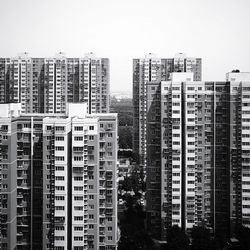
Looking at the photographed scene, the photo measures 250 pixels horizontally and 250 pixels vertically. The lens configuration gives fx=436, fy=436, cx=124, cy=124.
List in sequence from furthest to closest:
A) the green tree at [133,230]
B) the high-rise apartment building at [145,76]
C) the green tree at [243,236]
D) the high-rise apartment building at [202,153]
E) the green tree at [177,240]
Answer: the high-rise apartment building at [145,76] → the high-rise apartment building at [202,153] → the green tree at [133,230] → the green tree at [243,236] → the green tree at [177,240]

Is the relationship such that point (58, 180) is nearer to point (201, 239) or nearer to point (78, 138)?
point (78, 138)

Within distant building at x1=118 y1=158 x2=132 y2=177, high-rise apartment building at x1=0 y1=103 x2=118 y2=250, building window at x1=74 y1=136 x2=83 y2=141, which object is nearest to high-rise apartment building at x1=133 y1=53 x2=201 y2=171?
distant building at x1=118 y1=158 x2=132 y2=177

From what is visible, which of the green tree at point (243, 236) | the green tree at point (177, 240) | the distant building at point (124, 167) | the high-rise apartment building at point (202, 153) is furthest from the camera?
the distant building at point (124, 167)

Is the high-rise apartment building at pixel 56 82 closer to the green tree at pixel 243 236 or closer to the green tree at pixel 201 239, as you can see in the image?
the green tree at pixel 201 239

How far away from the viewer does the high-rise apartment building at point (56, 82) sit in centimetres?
3188

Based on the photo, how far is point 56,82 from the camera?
32.0 meters

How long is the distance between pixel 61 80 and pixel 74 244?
1803 cm

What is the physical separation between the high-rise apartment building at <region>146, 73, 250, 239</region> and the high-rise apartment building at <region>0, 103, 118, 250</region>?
392 centimetres

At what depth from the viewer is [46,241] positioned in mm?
16141

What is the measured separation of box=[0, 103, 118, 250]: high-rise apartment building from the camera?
623 inches

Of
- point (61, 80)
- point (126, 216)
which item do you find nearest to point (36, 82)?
point (61, 80)

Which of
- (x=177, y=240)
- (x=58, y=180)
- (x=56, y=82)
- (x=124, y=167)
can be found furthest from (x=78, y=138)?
(x=124, y=167)

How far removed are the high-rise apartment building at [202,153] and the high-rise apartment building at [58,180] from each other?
154 inches

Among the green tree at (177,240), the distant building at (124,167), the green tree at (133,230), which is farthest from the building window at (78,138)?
the distant building at (124,167)
